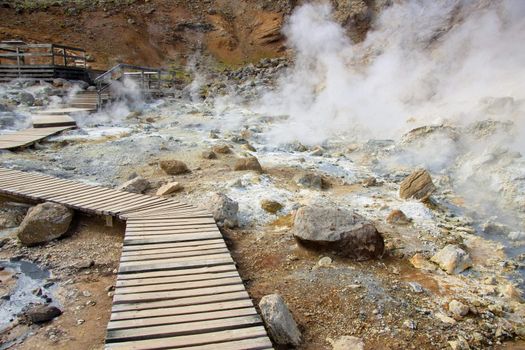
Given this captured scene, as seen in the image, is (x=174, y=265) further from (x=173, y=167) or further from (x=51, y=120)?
(x=51, y=120)

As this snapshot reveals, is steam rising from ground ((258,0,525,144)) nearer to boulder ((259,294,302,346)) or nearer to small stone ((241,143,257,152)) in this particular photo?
small stone ((241,143,257,152))

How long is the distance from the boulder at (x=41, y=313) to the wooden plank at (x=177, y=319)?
0.81 m

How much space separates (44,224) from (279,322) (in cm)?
273

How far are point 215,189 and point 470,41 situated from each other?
8.70 m

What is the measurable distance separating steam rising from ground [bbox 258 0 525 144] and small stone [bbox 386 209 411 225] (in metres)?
3.91

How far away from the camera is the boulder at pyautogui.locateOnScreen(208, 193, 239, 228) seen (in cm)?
456

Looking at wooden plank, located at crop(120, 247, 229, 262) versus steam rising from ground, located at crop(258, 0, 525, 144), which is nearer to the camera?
wooden plank, located at crop(120, 247, 229, 262)

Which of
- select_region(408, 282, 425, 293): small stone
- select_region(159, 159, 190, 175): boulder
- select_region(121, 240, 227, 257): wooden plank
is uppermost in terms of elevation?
select_region(159, 159, 190, 175): boulder

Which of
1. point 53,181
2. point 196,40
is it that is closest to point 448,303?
point 53,181

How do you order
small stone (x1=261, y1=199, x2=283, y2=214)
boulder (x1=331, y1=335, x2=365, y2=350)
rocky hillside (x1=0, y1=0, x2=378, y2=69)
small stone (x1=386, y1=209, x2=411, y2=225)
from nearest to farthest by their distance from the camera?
1. boulder (x1=331, y1=335, x2=365, y2=350)
2. small stone (x1=386, y1=209, x2=411, y2=225)
3. small stone (x1=261, y1=199, x2=283, y2=214)
4. rocky hillside (x1=0, y1=0, x2=378, y2=69)

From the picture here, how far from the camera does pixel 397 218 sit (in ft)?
16.4

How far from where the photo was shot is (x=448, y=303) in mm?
3377

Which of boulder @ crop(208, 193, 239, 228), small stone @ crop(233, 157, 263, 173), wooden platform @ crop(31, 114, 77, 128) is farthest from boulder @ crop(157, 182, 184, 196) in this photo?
wooden platform @ crop(31, 114, 77, 128)

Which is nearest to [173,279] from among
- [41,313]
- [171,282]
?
[171,282]
